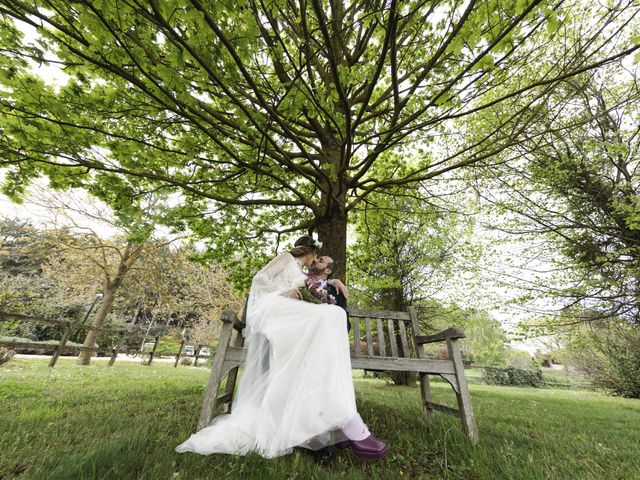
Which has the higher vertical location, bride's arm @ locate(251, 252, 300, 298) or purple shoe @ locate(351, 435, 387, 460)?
bride's arm @ locate(251, 252, 300, 298)

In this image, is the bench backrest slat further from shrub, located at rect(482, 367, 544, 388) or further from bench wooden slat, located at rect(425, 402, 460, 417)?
shrub, located at rect(482, 367, 544, 388)

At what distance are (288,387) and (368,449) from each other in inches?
31.5

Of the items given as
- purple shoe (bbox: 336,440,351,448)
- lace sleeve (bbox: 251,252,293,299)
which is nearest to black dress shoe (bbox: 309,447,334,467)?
purple shoe (bbox: 336,440,351,448)

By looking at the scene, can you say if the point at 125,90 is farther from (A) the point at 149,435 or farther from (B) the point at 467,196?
(B) the point at 467,196

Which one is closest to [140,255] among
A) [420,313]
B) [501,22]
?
[420,313]

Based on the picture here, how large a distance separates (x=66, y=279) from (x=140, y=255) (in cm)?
408

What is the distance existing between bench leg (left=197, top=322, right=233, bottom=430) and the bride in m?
0.19

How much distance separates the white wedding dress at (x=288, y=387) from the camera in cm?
210

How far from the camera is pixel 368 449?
7.38 ft

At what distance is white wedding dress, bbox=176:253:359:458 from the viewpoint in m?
2.10

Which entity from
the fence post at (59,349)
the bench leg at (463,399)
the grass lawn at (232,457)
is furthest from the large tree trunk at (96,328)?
the bench leg at (463,399)

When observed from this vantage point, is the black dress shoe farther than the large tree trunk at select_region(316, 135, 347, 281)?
No

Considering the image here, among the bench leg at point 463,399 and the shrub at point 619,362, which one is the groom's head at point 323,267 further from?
the shrub at point 619,362

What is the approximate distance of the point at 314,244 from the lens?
3645 millimetres
